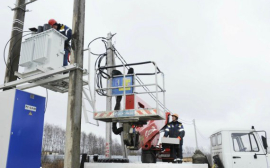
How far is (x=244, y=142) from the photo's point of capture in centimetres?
829

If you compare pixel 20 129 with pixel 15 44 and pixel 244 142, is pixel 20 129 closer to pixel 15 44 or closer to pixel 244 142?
pixel 15 44

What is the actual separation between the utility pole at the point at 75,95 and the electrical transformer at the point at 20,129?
33.9 inches

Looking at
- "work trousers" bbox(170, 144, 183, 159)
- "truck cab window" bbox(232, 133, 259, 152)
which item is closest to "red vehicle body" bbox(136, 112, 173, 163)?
"work trousers" bbox(170, 144, 183, 159)

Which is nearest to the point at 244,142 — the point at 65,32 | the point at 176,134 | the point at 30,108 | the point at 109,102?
the point at 176,134

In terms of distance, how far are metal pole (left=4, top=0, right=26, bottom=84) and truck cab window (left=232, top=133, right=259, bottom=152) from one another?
23.4ft

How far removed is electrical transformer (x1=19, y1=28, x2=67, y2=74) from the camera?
5.38 meters

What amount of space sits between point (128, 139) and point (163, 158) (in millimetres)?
2119

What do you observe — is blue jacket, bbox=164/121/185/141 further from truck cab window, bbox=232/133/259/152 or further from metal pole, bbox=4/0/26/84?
metal pole, bbox=4/0/26/84

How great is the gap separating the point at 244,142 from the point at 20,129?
694 centimetres

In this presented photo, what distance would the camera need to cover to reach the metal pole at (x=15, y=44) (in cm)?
626

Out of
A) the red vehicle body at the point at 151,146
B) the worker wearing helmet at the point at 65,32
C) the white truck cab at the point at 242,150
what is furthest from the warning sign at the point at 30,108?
the white truck cab at the point at 242,150

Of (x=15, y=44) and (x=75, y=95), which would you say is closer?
(x=75, y=95)

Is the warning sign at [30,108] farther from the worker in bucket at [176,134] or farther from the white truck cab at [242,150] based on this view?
the white truck cab at [242,150]

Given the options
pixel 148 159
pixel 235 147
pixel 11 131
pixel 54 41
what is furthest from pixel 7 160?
pixel 235 147
